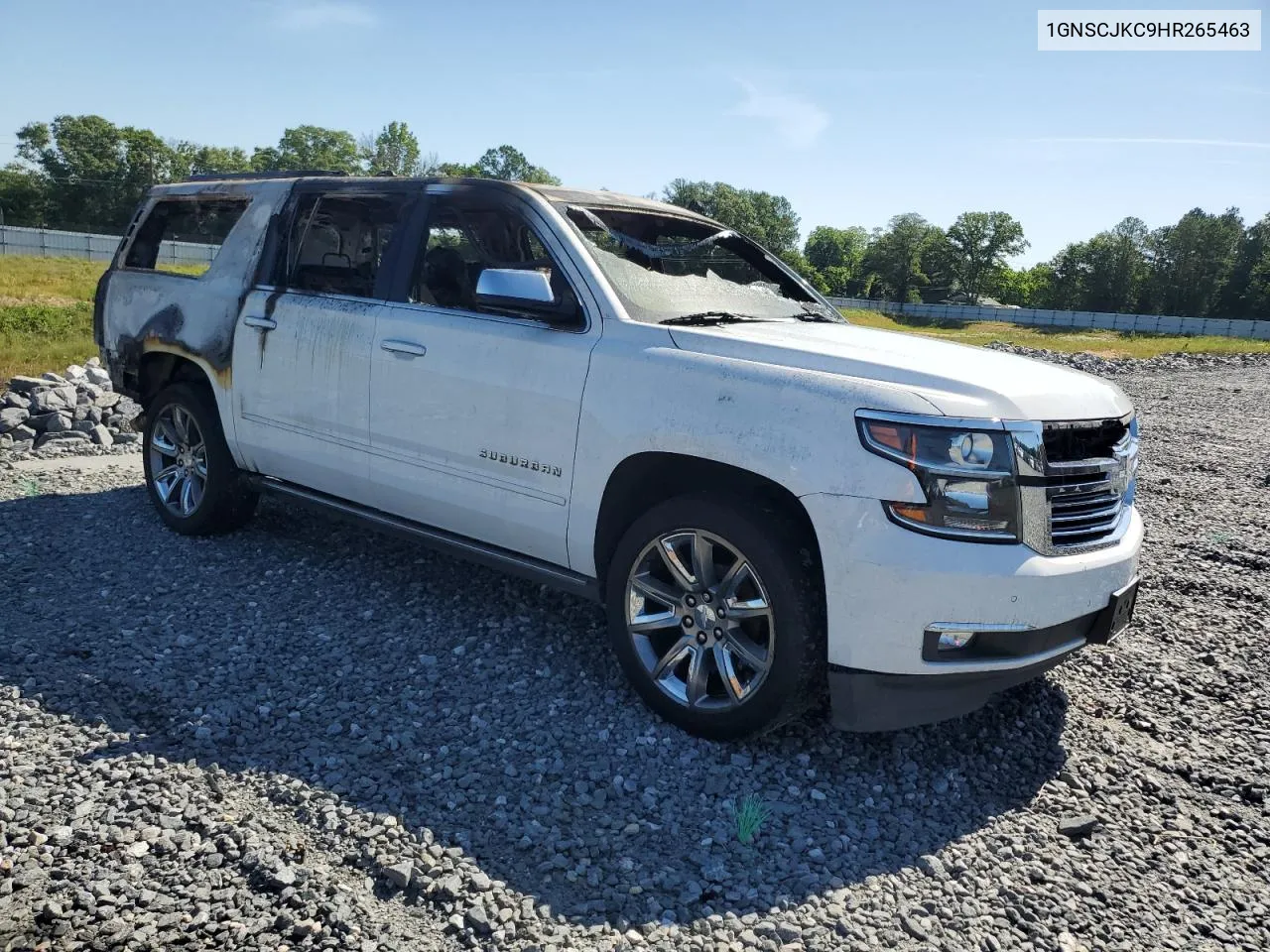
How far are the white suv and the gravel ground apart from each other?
430mm

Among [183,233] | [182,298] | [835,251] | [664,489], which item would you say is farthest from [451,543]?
[835,251]

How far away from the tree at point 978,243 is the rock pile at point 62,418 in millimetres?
126502

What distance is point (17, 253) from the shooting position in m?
58.7

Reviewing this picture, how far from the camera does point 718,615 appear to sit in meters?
3.56

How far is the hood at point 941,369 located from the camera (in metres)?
3.19

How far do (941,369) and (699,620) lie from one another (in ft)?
4.09

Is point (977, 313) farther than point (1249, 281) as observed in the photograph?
Yes

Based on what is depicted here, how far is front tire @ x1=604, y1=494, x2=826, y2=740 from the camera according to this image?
334 centimetres

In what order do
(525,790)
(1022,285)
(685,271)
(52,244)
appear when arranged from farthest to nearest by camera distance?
(1022,285) < (52,244) < (685,271) < (525,790)

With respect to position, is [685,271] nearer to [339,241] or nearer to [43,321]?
[339,241]

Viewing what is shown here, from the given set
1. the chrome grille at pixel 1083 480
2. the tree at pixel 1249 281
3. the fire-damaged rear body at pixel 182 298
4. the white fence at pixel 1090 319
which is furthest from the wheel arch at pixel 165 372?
the tree at pixel 1249 281

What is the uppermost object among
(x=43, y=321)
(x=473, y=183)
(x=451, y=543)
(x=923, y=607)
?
(x=473, y=183)

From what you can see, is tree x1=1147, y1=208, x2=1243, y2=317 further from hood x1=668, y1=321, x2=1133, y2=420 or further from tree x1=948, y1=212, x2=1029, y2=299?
hood x1=668, y1=321, x2=1133, y2=420

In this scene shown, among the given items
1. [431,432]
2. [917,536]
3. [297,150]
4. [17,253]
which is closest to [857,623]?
[917,536]
